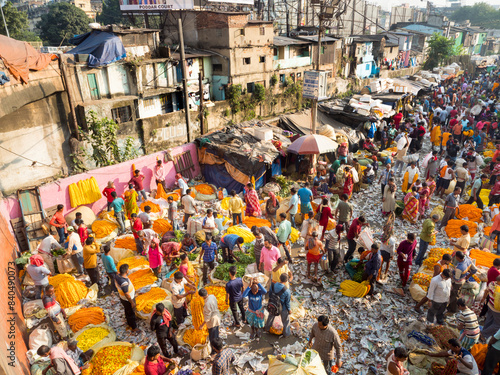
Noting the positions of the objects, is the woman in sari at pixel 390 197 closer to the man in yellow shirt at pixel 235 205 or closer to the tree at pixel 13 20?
the man in yellow shirt at pixel 235 205

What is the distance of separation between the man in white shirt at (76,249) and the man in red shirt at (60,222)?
111 cm

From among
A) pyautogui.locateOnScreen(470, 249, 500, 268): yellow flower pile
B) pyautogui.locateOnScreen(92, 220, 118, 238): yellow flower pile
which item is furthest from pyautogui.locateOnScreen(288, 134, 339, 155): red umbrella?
pyautogui.locateOnScreen(92, 220, 118, 238): yellow flower pile

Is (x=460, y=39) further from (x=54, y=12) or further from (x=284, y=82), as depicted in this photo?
(x=54, y=12)

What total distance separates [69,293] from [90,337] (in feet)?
4.85

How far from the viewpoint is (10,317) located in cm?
610

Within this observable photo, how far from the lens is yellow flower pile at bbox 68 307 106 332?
6.99 m

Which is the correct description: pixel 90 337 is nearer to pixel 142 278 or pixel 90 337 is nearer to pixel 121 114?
pixel 142 278

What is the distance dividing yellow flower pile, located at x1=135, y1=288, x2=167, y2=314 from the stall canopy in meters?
6.48

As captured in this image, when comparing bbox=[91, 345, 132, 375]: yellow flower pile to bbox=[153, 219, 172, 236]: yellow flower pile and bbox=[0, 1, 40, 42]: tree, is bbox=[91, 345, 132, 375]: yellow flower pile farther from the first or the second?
bbox=[0, 1, 40, 42]: tree

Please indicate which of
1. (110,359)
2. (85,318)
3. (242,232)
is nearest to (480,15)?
(242,232)

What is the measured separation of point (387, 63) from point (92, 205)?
36955 millimetres

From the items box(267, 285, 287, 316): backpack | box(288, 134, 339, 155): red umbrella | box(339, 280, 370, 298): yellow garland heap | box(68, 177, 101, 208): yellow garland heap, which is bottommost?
box(339, 280, 370, 298): yellow garland heap

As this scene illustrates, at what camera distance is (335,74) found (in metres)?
30.3

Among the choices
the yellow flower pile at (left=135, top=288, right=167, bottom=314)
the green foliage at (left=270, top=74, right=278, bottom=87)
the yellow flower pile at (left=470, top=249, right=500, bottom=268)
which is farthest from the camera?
the green foliage at (left=270, top=74, right=278, bottom=87)
